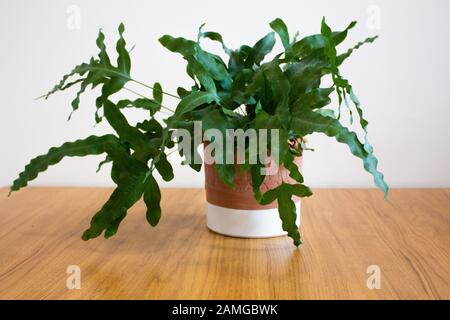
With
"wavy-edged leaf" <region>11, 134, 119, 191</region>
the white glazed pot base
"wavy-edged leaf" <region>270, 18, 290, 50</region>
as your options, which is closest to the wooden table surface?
the white glazed pot base

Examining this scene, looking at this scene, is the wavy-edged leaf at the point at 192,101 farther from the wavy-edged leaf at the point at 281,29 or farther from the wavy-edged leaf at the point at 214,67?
the wavy-edged leaf at the point at 281,29

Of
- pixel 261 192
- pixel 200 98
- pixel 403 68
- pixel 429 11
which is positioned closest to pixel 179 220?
pixel 261 192

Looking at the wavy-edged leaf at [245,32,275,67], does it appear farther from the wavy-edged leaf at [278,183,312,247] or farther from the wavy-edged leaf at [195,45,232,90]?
the wavy-edged leaf at [278,183,312,247]

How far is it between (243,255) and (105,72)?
40cm

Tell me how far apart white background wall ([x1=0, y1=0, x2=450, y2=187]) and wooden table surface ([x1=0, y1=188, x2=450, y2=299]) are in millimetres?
214

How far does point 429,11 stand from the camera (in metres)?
1.41

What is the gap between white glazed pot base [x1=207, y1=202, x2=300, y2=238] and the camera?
3.25 ft

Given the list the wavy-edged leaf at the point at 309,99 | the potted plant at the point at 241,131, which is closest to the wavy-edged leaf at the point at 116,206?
the potted plant at the point at 241,131

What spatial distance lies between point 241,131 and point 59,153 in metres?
0.30

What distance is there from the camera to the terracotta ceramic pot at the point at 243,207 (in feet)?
3.18

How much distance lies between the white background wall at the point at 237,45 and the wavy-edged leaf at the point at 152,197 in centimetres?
59

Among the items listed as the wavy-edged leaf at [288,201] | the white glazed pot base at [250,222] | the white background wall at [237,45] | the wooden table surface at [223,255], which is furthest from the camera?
the white background wall at [237,45]

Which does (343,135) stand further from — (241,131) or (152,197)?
(152,197)

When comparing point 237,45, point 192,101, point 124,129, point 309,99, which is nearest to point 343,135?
point 309,99
